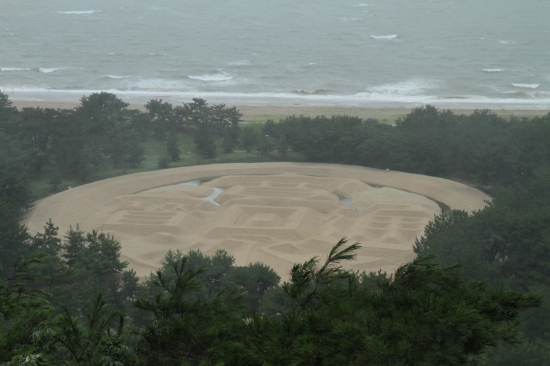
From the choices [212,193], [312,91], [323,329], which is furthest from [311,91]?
[323,329]

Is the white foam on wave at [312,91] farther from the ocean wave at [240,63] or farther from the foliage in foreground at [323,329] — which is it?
the foliage in foreground at [323,329]

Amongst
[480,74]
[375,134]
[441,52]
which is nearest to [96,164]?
[375,134]

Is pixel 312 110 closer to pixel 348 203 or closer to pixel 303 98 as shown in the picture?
pixel 303 98

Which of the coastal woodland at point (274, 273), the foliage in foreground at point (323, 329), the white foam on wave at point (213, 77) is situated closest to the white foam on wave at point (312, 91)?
the white foam on wave at point (213, 77)

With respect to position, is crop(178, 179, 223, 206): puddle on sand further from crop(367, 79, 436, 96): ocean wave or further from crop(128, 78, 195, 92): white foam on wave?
crop(367, 79, 436, 96): ocean wave

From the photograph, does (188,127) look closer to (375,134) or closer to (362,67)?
(375,134)

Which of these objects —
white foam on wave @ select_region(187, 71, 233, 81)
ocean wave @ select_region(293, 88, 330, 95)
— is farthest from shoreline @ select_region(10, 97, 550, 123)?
white foam on wave @ select_region(187, 71, 233, 81)

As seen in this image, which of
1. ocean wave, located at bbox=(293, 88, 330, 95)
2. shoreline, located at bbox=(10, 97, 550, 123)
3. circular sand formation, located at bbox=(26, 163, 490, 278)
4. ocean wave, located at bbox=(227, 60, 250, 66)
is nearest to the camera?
circular sand formation, located at bbox=(26, 163, 490, 278)

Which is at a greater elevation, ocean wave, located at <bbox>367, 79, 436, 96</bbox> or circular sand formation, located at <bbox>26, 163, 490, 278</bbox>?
ocean wave, located at <bbox>367, 79, 436, 96</bbox>
